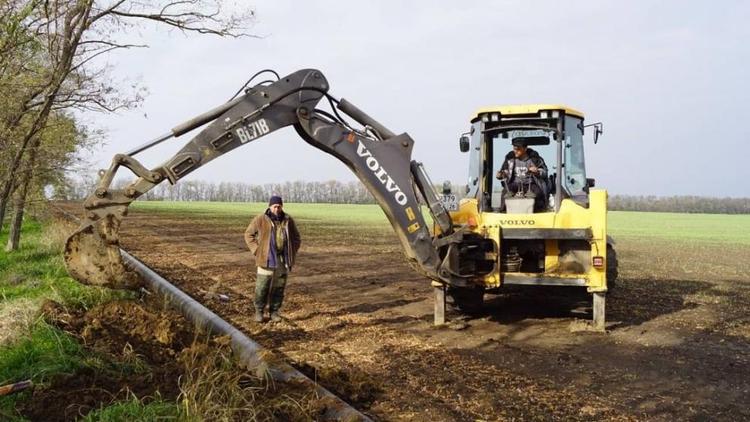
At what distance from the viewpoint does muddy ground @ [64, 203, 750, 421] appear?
5648 millimetres

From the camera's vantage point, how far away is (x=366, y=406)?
545 centimetres

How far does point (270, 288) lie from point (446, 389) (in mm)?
3496

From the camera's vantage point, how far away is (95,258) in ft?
19.5

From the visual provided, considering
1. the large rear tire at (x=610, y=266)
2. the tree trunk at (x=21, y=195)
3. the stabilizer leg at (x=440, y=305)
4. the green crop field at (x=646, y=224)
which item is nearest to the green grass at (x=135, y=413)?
the stabilizer leg at (x=440, y=305)

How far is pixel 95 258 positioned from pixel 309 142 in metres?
2.59

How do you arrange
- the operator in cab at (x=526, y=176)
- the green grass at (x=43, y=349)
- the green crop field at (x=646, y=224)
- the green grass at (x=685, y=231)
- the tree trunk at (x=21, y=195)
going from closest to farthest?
the green grass at (x=43, y=349) → the operator in cab at (x=526, y=176) → the tree trunk at (x=21, y=195) → the green grass at (x=685, y=231) → the green crop field at (x=646, y=224)

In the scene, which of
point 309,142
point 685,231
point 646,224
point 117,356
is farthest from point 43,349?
point 646,224

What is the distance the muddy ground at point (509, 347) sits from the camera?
5648mm

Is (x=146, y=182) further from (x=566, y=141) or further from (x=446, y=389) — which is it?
(x=566, y=141)

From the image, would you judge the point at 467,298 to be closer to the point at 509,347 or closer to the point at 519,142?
the point at 509,347

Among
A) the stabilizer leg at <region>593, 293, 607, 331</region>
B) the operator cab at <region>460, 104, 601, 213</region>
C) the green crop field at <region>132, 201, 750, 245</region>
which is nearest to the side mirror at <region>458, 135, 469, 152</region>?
the operator cab at <region>460, 104, 601, 213</region>

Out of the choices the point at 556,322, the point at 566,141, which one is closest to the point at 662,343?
the point at 556,322

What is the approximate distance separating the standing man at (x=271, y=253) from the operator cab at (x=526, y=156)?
9.50ft

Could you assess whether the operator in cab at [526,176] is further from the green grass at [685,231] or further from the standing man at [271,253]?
the green grass at [685,231]
